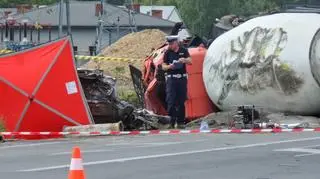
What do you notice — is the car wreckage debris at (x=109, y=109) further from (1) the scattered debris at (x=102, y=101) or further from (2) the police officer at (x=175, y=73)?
(2) the police officer at (x=175, y=73)

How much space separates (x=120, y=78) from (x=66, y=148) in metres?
12.9

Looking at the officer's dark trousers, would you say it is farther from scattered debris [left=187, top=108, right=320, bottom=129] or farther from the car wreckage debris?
the car wreckage debris

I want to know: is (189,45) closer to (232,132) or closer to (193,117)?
(193,117)

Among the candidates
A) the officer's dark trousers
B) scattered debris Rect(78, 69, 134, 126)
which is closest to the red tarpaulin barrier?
scattered debris Rect(78, 69, 134, 126)

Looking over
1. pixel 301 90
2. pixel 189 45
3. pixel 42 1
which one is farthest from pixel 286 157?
pixel 42 1

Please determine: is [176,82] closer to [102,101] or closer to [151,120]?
[151,120]

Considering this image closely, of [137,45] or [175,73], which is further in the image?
[137,45]

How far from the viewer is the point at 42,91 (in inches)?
630

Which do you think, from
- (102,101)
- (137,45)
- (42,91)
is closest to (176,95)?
(102,101)

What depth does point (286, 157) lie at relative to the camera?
1121 centimetres

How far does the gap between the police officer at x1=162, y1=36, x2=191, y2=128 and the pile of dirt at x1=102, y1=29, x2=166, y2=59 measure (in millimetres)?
15031

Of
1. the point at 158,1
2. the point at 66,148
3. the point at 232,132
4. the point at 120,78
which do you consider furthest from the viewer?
the point at 158,1

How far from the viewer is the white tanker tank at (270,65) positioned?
54.3 feet

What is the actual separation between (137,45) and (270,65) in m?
16.1
